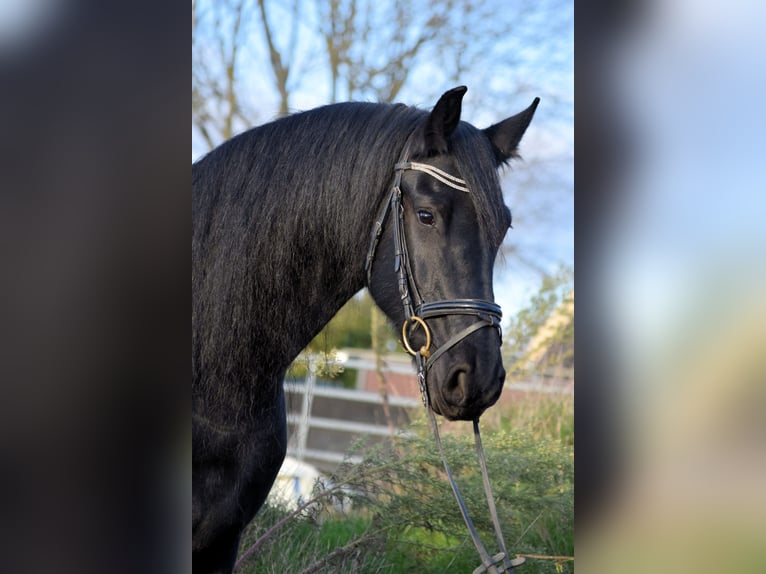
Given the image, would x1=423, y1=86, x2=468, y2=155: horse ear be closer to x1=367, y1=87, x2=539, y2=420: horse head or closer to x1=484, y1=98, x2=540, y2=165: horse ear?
x1=367, y1=87, x2=539, y2=420: horse head

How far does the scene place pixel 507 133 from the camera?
210 centimetres

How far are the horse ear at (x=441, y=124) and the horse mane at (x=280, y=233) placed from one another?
4 cm

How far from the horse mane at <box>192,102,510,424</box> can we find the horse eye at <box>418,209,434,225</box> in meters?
0.16
